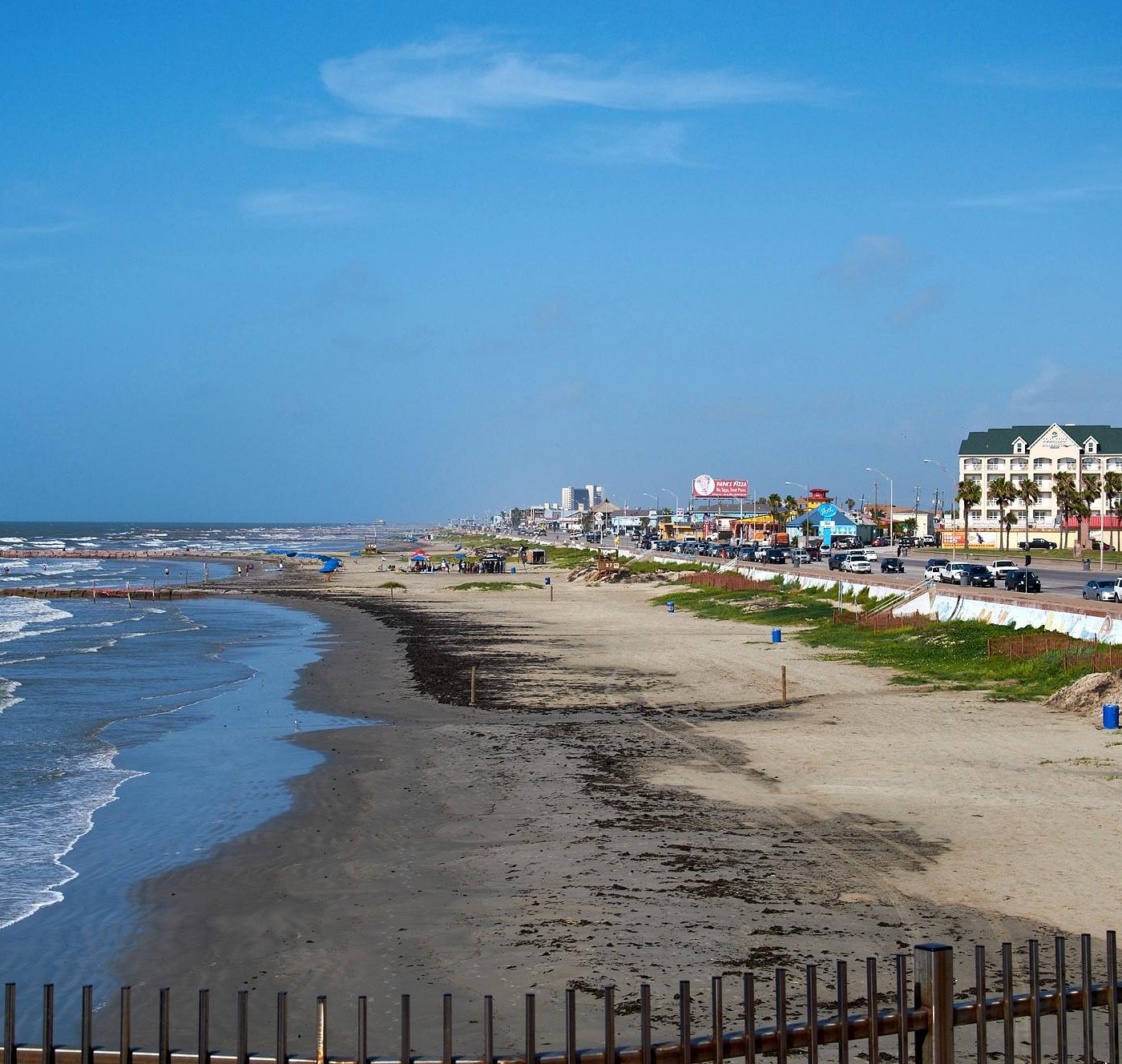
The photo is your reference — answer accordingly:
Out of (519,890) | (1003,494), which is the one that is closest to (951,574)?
(519,890)

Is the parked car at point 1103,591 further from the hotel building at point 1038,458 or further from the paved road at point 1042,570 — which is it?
the hotel building at point 1038,458

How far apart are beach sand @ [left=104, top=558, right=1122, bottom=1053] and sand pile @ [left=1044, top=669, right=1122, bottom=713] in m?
1.07

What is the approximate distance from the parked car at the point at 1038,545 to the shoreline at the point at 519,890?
106 metres

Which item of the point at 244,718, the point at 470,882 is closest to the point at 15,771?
the point at 244,718

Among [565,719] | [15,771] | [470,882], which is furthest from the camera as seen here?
[565,719]

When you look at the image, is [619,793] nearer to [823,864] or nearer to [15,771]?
[823,864]

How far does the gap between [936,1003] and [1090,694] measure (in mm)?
25175

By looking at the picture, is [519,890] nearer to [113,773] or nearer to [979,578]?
[113,773]

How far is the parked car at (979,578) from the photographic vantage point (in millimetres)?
62031

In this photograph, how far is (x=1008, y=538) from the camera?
133 meters

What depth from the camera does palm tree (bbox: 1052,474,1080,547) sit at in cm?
11250

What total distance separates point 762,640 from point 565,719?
21639mm

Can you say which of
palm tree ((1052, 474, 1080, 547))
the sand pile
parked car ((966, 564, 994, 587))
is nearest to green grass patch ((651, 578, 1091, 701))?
the sand pile

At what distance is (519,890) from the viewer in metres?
14.7
